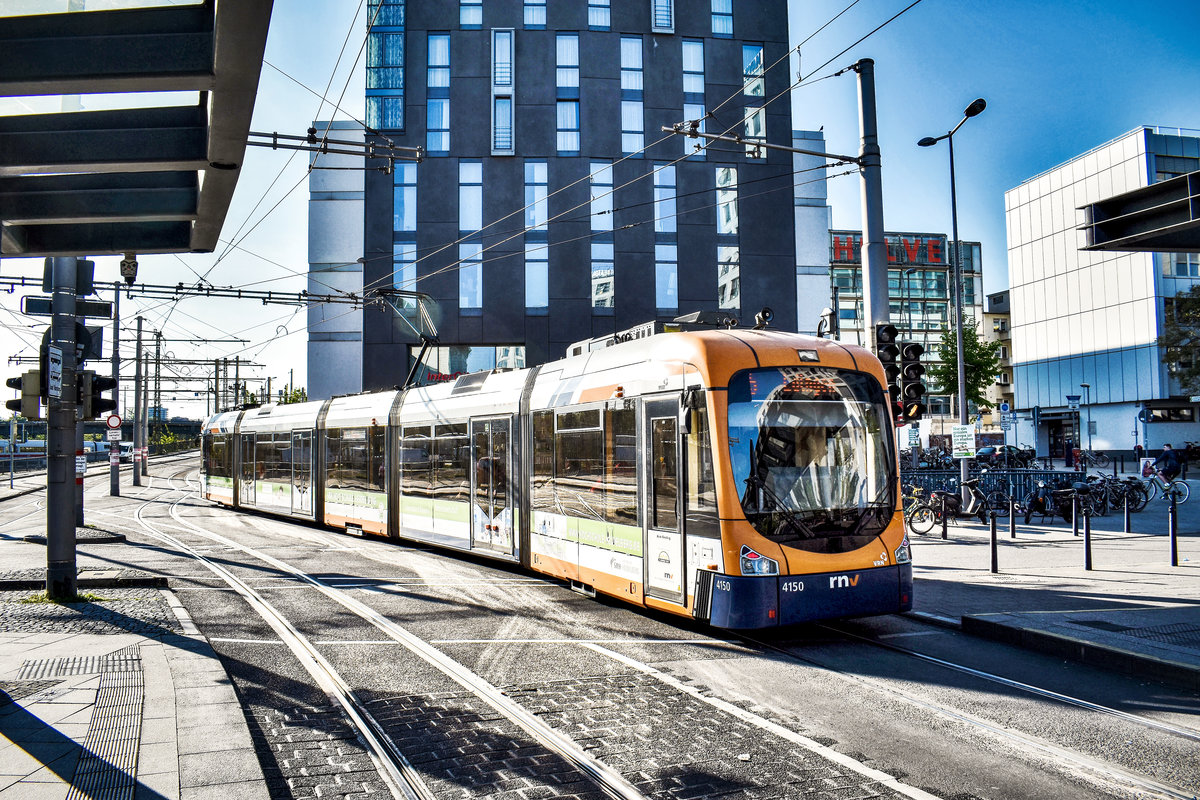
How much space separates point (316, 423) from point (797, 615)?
15.0 meters

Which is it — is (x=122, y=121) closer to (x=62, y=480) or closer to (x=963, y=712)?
(x=62, y=480)

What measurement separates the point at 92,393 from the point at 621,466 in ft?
21.1

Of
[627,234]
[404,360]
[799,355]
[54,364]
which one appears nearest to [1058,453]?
[627,234]

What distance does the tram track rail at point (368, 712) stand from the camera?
4703mm

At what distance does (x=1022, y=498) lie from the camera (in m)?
19.5

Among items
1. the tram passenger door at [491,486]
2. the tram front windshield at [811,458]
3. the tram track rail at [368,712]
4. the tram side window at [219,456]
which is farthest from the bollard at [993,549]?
the tram side window at [219,456]

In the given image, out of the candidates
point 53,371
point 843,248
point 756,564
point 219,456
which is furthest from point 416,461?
point 843,248

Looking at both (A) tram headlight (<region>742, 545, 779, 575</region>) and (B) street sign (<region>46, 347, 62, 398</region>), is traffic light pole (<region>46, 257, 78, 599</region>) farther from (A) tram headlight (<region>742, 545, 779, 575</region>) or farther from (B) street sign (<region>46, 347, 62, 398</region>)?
(A) tram headlight (<region>742, 545, 779, 575</region>)

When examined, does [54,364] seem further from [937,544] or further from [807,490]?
[937,544]

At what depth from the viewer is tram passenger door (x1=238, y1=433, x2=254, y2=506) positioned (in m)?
24.1

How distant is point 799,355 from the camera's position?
8.49 m

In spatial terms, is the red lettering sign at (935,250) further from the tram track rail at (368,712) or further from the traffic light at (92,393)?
the traffic light at (92,393)

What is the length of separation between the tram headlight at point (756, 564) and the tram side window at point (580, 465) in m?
2.41

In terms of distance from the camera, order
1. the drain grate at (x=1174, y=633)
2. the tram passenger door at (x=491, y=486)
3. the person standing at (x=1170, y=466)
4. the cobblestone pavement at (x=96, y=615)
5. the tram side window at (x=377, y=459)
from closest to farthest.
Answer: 1. the drain grate at (x=1174, y=633)
2. the cobblestone pavement at (x=96, y=615)
3. the tram passenger door at (x=491, y=486)
4. the tram side window at (x=377, y=459)
5. the person standing at (x=1170, y=466)
